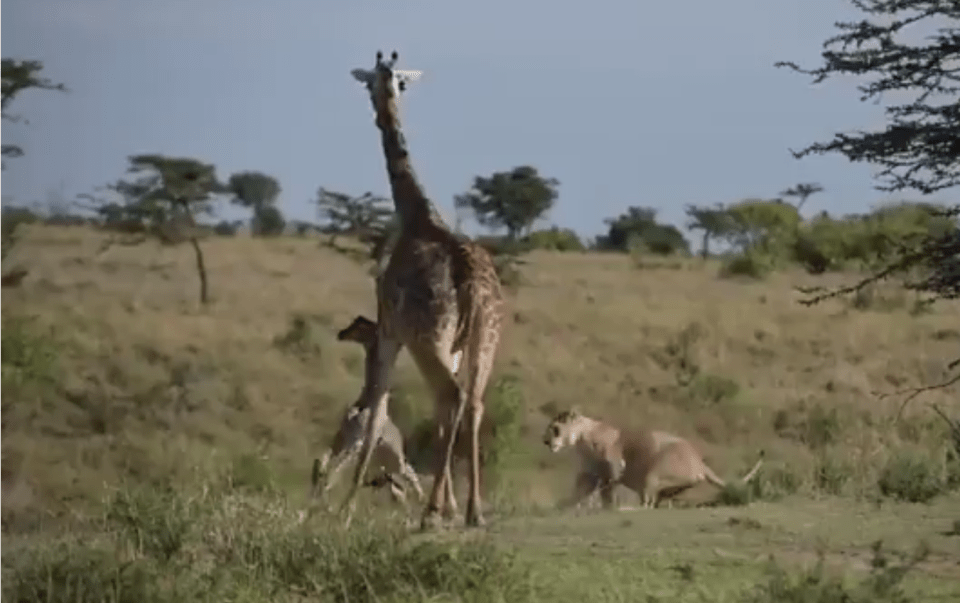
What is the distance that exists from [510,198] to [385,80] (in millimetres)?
2531

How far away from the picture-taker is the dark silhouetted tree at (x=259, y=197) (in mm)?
8070

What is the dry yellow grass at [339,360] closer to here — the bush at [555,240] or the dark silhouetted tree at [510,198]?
the bush at [555,240]


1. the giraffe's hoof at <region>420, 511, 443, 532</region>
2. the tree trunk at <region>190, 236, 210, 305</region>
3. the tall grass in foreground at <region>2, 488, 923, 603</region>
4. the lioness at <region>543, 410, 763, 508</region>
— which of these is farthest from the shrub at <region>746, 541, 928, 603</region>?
the tree trunk at <region>190, 236, 210, 305</region>

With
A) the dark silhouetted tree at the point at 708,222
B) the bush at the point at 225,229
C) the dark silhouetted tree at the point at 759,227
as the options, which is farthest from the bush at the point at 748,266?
the bush at the point at 225,229

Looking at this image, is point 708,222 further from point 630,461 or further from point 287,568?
point 287,568

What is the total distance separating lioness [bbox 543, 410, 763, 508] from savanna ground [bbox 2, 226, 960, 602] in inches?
5.9

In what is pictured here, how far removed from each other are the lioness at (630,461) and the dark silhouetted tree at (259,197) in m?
1.58

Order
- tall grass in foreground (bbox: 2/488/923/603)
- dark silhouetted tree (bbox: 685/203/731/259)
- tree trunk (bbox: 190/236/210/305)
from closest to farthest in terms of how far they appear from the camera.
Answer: tall grass in foreground (bbox: 2/488/923/603) → dark silhouetted tree (bbox: 685/203/731/259) → tree trunk (bbox: 190/236/210/305)

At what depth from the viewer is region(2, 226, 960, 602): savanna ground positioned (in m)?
5.05

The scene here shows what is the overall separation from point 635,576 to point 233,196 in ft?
15.2

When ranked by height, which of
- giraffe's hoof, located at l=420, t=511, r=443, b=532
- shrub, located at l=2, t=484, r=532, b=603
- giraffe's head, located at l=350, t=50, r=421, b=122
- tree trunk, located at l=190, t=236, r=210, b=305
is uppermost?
giraffe's head, located at l=350, t=50, r=421, b=122

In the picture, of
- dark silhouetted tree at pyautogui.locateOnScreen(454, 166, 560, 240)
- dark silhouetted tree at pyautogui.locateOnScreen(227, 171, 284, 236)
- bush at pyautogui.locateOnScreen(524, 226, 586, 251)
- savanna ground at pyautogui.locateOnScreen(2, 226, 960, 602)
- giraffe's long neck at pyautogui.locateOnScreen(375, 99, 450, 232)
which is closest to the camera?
savanna ground at pyautogui.locateOnScreen(2, 226, 960, 602)

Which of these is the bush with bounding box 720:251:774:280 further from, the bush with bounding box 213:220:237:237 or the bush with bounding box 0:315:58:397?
the bush with bounding box 0:315:58:397

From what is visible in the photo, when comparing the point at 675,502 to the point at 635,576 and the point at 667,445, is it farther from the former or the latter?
the point at 635,576
